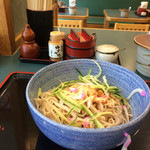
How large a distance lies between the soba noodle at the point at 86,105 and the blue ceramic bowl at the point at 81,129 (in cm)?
4

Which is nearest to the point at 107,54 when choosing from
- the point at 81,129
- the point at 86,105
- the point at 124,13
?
the point at 86,105

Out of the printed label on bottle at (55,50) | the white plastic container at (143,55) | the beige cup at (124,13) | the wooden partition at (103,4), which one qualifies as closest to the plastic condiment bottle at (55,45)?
the printed label on bottle at (55,50)

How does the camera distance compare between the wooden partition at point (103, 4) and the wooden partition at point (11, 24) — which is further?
the wooden partition at point (103, 4)

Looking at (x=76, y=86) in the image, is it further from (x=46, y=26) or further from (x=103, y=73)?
(x=46, y=26)

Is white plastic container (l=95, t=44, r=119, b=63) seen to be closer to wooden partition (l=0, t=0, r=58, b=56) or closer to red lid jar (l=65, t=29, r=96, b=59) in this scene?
red lid jar (l=65, t=29, r=96, b=59)

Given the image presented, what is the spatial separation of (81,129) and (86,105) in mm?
201

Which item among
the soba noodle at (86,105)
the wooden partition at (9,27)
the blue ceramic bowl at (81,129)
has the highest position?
the wooden partition at (9,27)

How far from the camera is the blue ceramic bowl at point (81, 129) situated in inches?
15.9

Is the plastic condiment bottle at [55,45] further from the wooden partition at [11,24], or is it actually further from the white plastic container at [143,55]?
the white plastic container at [143,55]

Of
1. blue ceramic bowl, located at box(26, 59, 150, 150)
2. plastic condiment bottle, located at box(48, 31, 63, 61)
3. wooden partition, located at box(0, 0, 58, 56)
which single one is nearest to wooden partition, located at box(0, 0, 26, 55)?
wooden partition, located at box(0, 0, 58, 56)

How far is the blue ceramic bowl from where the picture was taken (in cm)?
40

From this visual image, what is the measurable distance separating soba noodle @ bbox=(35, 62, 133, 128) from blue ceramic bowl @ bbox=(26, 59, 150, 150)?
39 millimetres

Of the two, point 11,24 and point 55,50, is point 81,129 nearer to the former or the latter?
point 55,50

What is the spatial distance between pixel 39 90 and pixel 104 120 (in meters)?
0.27
